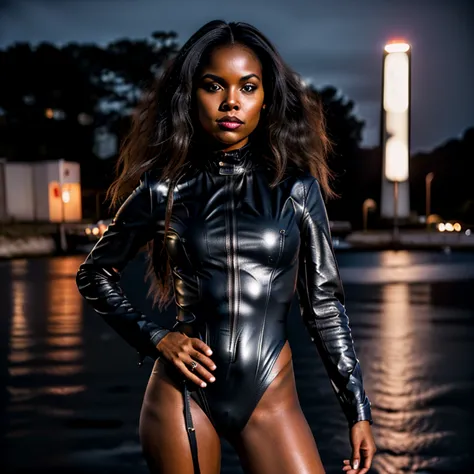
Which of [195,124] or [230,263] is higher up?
[195,124]

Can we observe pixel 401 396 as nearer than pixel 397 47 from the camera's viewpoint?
Yes

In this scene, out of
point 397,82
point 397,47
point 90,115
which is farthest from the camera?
point 90,115

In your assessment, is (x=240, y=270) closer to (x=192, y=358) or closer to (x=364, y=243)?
(x=192, y=358)

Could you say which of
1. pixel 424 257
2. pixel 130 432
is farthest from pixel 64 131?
pixel 130 432

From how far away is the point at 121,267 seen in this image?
9.20 feet

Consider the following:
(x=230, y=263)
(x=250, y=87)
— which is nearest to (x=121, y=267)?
(x=230, y=263)

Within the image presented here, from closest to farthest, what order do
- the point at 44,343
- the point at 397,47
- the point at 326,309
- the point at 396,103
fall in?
the point at 326,309, the point at 44,343, the point at 396,103, the point at 397,47

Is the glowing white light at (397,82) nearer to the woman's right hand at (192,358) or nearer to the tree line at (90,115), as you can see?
the tree line at (90,115)

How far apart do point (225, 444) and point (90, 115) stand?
66.6 m

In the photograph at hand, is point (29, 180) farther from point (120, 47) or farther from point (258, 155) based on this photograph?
point (258, 155)

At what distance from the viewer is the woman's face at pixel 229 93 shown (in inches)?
104

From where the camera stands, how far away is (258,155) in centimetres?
278

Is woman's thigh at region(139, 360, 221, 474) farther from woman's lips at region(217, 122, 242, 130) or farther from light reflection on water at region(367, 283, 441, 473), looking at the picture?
light reflection on water at region(367, 283, 441, 473)

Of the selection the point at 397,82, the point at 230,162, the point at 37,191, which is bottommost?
the point at 37,191
